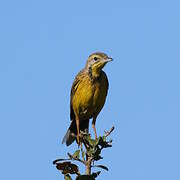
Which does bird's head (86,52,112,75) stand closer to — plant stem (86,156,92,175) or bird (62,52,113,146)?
bird (62,52,113,146)

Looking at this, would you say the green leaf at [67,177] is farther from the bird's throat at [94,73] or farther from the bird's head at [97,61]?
the bird's throat at [94,73]

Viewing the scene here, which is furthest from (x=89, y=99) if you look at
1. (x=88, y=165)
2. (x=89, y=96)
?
(x=88, y=165)

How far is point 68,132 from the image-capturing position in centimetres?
975

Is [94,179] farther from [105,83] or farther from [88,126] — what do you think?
[88,126]

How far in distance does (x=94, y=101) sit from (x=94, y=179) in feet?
18.9

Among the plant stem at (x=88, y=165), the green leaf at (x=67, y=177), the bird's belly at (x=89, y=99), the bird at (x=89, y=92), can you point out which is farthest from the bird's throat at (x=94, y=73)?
the green leaf at (x=67, y=177)

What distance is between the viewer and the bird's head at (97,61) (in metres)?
9.57

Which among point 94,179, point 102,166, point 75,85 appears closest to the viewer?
point 94,179

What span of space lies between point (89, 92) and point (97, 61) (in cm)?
74

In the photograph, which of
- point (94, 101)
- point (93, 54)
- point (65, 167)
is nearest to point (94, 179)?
point (65, 167)

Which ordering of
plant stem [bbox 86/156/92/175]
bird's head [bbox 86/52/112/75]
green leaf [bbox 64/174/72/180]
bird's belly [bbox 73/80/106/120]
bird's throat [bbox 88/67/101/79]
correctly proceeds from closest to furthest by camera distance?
green leaf [bbox 64/174/72/180] < plant stem [bbox 86/156/92/175] < bird's belly [bbox 73/80/106/120] < bird's head [bbox 86/52/112/75] < bird's throat [bbox 88/67/101/79]

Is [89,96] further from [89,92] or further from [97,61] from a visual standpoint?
[97,61]

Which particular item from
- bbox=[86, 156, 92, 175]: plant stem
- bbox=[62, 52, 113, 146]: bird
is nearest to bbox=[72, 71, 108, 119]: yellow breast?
bbox=[62, 52, 113, 146]: bird

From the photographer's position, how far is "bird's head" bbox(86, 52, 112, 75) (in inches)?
377
